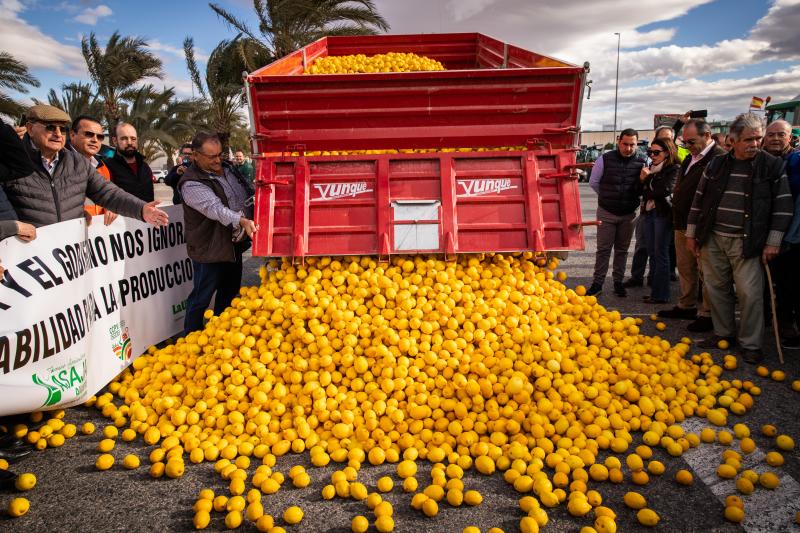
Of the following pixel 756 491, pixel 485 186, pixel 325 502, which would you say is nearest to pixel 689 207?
pixel 485 186

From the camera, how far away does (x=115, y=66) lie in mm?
19562

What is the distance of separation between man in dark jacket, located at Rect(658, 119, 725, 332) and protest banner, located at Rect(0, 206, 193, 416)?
595cm

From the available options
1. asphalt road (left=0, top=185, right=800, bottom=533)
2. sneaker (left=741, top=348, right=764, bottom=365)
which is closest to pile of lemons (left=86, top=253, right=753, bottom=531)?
asphalt road (left=0, top=185, right=800, bottom=533)

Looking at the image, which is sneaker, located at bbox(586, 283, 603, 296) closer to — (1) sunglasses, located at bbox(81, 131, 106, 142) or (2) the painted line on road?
(2) the painted line on road

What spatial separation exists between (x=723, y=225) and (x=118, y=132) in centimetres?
670

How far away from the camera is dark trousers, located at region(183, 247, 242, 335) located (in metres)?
5.04

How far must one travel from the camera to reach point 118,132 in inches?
228

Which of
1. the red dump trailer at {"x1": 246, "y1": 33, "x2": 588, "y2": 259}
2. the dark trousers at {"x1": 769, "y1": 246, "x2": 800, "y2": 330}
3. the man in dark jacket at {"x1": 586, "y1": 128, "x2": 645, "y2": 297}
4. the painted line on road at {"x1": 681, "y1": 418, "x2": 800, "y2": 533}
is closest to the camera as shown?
the painted line on road at {"x1": 681, "y1": 418, "x2": 800, "y2": 533}

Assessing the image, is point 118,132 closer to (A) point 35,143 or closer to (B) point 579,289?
(A) point 35,143

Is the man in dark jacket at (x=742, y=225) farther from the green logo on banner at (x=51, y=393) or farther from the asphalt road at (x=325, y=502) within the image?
the green logo on banner at (x=51, y=393)

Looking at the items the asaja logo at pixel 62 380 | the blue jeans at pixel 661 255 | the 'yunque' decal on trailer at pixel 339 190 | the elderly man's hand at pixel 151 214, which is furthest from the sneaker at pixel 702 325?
the asaja logo at pixel 62 380

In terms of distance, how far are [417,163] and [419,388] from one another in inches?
87.8

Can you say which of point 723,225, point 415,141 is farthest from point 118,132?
point 723,225

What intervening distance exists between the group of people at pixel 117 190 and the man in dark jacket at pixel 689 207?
4.88m
